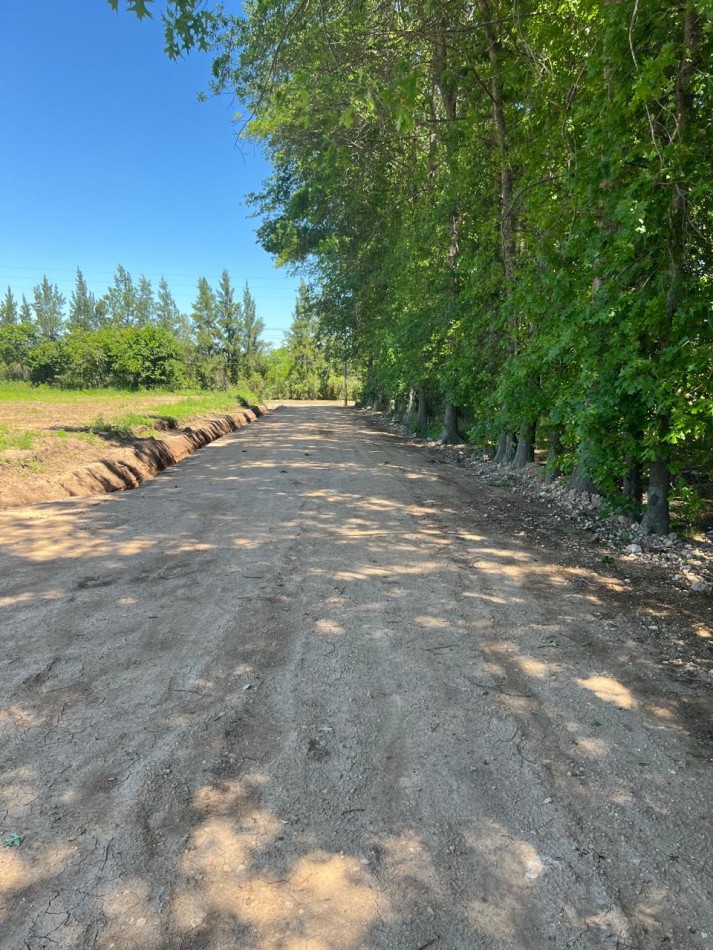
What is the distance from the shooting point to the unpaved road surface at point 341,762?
1739 millimetres

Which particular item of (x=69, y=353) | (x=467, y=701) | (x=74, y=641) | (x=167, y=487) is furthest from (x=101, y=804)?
(x=69, y=353)

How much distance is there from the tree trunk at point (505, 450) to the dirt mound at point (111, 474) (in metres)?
7.37

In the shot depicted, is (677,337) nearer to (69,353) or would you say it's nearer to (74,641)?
(74,641)

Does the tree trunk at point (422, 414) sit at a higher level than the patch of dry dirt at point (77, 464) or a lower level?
higher

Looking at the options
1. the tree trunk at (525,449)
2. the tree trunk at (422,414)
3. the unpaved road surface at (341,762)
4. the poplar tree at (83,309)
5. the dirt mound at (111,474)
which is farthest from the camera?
the poplar tree at (83,309)

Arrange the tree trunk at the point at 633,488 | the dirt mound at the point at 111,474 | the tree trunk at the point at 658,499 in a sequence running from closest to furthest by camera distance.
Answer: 1. the tree trunk at the point at 658,499
2. the tree trunk at the point at 633,488
3. the dirt mound at the point at 111,474

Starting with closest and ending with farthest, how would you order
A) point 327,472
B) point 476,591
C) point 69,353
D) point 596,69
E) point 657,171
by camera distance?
point 476,591 → point 657,171 → point 596,69 → point 327,472 → point 69,353

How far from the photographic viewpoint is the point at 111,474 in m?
8.61

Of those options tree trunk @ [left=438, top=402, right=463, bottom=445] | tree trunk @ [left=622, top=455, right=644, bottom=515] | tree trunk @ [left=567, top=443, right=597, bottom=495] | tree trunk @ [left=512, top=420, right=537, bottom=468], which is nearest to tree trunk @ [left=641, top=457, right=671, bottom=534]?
tree trunk @ [left=622, top=455, right=644, bottom=515]

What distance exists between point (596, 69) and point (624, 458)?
4319 mm

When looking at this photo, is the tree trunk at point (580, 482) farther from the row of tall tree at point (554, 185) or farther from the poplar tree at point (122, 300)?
the poplar tree at point (122, 300)

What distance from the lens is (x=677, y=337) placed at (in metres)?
4.93

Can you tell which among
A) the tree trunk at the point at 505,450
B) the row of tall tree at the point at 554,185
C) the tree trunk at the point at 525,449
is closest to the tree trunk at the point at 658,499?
the row of tall tree at the point at 554,185

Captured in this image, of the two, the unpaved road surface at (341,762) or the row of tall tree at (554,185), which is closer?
the unpaved road surface at (341,762)
